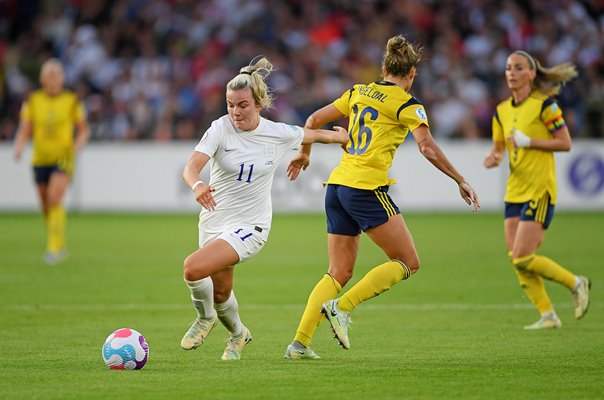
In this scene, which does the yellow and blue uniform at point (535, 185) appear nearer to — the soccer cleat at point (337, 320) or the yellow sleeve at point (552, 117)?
the yellow sleeve at point (552, 117)

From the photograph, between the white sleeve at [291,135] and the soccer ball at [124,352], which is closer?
the soccer ball at [124,352]

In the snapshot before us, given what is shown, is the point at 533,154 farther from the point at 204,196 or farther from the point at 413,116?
the point at 204,196

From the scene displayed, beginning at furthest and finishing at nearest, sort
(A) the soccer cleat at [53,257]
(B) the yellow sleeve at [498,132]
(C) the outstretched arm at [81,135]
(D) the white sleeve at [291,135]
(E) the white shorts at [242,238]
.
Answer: (C) the outstretched arm at [81,135]
(A) the soccer cleat at [53,257]
(B) the yellow sleeve at [498,132]
(D) the white sleeve at [291,135]
(E) the white shorts at [242,238]

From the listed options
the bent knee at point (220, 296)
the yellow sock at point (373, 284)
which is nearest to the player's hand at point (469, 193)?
the yellow sock at point (373, 284)

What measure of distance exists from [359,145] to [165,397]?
8.57 ft

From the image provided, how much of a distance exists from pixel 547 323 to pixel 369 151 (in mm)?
3053

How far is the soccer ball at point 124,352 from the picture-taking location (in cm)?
760

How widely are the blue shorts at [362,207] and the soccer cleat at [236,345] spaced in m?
1.11

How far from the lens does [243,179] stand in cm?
812

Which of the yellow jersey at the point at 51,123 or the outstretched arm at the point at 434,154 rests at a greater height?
the outstretched arm at the point at 434,154

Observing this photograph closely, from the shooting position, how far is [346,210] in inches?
324

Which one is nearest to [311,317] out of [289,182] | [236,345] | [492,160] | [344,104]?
[236,345]

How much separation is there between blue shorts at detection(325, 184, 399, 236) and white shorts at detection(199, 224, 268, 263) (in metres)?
0.59

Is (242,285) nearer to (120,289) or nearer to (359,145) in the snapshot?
(120,289)
